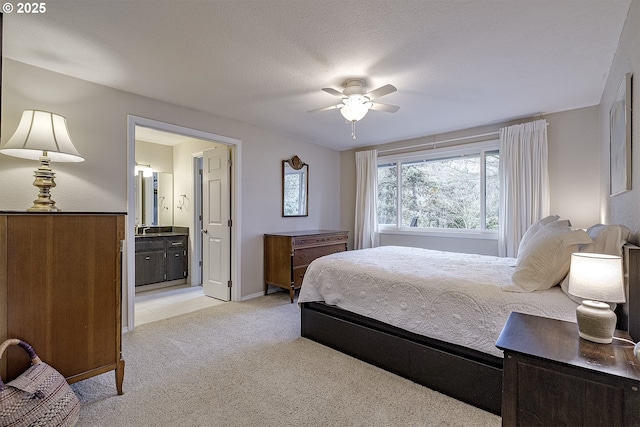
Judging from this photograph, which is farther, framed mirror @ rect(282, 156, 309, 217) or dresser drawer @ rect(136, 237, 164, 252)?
framed mirror @ rect(282, 156, 309, 217)

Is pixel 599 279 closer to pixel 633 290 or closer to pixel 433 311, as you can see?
pixel 633 290

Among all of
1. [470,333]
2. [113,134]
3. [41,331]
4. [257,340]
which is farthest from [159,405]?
[113,134]

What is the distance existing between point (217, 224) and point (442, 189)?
3.52m

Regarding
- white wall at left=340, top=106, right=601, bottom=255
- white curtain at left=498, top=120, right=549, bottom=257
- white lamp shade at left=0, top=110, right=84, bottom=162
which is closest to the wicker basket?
white lamp shade at left=0, top=110, right=84, bottom=162

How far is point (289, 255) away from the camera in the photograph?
159 inches

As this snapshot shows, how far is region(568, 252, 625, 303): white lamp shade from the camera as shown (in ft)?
3.94

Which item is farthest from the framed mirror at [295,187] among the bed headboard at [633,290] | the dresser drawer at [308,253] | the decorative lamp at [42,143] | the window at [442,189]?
the bed headboard at [633,290]

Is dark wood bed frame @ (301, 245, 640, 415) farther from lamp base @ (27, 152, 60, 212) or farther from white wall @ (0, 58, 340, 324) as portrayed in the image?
lamp base @ (27, 152, 60, 212)

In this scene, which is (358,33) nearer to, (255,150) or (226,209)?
(255,150)

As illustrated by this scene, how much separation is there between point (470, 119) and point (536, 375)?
347cm

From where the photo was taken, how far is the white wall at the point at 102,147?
2.36 m

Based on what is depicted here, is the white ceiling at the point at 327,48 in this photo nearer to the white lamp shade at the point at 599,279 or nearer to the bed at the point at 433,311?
the bed at the point at 433,311

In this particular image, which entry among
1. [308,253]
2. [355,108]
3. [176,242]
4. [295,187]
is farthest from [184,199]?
[355,108]

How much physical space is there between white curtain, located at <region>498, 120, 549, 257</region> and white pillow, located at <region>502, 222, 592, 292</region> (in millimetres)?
1990
